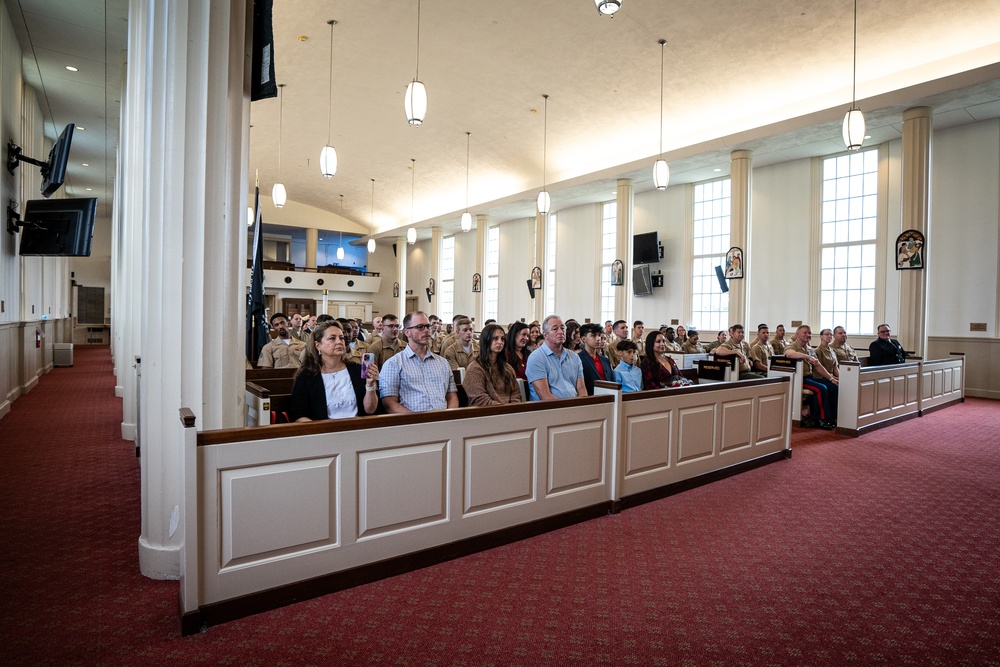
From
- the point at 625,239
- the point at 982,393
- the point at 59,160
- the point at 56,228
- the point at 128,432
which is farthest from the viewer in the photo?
the point at 625,239

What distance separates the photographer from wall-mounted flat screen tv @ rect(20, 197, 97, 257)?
706 cm

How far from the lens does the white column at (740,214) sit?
10570 mm

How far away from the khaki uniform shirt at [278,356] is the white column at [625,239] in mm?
8283

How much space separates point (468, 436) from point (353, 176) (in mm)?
16692

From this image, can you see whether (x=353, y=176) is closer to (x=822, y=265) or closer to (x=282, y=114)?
(x=282, y=114)

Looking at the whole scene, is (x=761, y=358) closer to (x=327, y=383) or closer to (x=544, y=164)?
(x=327, y=383)

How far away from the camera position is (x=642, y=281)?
1483 centimetres

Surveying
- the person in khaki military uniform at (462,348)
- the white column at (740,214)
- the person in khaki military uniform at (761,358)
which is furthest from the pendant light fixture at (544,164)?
the person in khaki military uniform at (761,358)

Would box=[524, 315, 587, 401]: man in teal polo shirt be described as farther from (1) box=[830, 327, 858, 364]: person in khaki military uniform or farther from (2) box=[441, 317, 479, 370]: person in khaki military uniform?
(1) box=[830, 327, 858, 364]: person in khaki military uniform

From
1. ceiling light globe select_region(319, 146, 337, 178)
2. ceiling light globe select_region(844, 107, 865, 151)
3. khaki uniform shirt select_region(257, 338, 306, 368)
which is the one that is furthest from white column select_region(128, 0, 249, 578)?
ceiling light globe select_region(844, 107, 865, 151)

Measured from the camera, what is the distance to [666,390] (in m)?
4.03

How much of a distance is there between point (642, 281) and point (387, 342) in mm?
10248

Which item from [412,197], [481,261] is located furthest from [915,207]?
[412,197]

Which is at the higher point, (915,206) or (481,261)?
(481,261)
